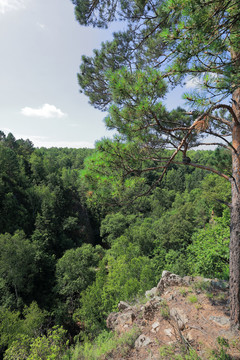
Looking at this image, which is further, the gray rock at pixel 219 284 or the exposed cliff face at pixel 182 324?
the gray rock at pixel 219 284

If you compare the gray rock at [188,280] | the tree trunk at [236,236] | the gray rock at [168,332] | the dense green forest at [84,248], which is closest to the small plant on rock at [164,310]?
the gray rock at [168,332]

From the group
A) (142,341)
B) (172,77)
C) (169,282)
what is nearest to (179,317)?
(142,341)

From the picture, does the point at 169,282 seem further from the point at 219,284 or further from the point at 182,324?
the point at 182,324

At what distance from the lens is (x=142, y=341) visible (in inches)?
145

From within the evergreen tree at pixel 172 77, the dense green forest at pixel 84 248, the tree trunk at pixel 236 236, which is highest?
the evergreen tree at pixel 172 77

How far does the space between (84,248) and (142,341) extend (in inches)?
695

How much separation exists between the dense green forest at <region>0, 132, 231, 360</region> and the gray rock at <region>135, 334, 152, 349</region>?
280 cm

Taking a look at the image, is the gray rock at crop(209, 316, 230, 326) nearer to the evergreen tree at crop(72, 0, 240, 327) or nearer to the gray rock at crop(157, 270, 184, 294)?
the evergreen tree at crop(72, 0, 240, 327)

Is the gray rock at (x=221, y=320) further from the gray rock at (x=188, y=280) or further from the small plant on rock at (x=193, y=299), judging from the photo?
the gray rock at (x=188, y=280)

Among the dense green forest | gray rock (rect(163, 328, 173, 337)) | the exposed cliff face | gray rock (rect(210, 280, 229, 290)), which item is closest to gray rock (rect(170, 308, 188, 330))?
the exposed cliff face

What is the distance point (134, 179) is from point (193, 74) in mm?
2098

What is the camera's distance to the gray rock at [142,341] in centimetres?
359

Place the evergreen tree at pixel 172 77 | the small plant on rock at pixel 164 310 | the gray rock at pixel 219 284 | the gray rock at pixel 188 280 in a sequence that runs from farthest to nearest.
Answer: the gray rock at pixel 188 280 < the gray rock at pixel 219 284 < the small plant on rock at pixel 164 310 < the evergreen tree at pixel 172 77

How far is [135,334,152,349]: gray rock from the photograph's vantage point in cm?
359
